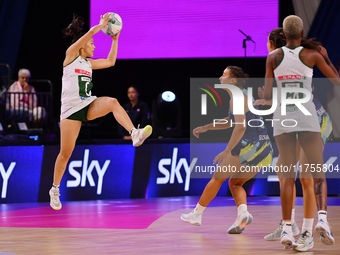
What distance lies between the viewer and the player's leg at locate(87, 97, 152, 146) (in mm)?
5035

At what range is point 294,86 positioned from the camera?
13.0 ft

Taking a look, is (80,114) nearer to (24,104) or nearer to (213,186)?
(213,186)

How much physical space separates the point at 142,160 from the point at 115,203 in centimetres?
98

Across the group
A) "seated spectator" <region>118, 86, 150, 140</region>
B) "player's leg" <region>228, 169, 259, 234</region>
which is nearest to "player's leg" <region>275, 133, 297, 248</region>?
"player's leg" <region>228, 169, 259, 234</region>

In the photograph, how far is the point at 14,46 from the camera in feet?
38.7

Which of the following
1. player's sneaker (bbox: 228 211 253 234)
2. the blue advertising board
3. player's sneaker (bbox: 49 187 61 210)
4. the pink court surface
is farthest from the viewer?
the blue advertising board

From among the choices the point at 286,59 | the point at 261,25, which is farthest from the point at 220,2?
the point at 286,59

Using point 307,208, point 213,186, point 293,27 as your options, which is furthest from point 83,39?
point 307,208

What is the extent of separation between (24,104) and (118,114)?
5183mm

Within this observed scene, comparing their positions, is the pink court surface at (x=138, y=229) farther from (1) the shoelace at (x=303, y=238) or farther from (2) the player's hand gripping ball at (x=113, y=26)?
(2) the player's hand gripping ball at (x=113, y=26)

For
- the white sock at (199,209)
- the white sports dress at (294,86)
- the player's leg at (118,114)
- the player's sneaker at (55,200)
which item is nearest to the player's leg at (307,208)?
the white sports dress at (294,86)

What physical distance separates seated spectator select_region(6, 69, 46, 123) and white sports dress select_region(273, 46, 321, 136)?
646 cm

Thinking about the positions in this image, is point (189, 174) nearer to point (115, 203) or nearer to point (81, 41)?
point (115, 203)

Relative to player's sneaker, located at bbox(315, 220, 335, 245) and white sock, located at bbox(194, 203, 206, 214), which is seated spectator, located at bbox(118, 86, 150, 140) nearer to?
white sock, located at bbox(194, 203, 206, 214)
